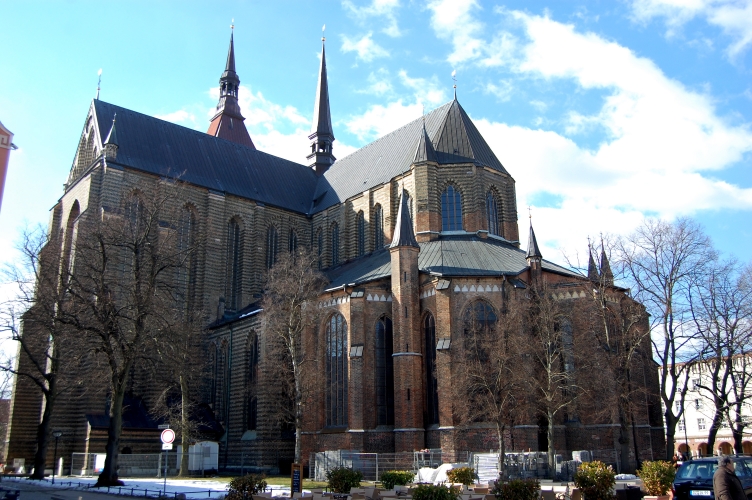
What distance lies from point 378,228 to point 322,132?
2410 cm

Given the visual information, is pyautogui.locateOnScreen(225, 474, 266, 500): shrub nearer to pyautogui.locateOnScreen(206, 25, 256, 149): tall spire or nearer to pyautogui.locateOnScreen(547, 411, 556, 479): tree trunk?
pyautogui.locateOnScreen(547, 411, 556, 479): tree trunk

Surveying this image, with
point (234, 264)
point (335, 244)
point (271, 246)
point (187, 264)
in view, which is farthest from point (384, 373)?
point (271, 246)

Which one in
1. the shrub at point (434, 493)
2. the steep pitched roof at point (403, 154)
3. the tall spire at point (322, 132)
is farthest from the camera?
the tall spire at point (322, 132)

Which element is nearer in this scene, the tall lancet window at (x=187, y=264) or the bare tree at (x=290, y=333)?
the bare tree at (x=290, y=333)

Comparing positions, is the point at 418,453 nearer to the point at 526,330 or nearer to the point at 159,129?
the point at 526,330

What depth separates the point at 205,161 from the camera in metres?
50.4

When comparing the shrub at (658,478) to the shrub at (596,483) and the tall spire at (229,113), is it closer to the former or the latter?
the shrub at (596,483)

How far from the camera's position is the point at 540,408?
103ft

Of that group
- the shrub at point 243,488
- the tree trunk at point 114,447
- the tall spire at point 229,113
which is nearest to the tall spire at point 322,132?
the tall spire at point 229,113

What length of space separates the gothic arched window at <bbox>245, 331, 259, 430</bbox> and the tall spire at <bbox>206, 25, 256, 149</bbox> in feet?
100

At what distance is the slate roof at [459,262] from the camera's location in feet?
115

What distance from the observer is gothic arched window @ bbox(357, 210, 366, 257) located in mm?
46469

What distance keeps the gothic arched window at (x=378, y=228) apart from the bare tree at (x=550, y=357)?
43.5 feet

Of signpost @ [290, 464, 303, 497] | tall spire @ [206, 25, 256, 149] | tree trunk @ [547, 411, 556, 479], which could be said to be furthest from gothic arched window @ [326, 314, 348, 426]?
tall spire @ [206, 25, 256, 149]
